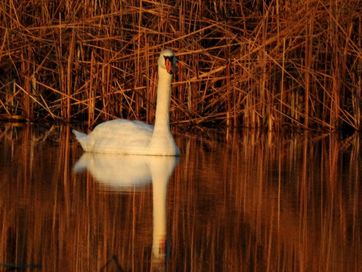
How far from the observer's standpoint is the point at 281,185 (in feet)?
28.4

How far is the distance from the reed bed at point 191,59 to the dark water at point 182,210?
2207 millimetres

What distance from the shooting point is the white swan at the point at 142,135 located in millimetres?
10430

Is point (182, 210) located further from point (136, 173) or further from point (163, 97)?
point (163, 97)

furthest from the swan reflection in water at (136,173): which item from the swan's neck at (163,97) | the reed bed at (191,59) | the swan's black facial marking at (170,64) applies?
the reed bed at (191,59)

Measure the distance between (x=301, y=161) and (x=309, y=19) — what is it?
10.5ft

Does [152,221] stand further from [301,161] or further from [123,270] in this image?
[301,161]

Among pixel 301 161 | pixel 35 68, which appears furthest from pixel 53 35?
pixel 301 161

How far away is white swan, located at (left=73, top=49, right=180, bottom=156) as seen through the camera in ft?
34.2

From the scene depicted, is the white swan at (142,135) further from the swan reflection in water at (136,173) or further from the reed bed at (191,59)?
the reed bed at (191,59)

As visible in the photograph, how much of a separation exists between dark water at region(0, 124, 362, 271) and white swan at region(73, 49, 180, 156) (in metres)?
0.21

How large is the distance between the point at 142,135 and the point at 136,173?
5.05ft

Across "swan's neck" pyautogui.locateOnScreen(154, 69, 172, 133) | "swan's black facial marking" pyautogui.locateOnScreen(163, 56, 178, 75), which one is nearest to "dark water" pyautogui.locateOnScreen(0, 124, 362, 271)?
"swan's neck" pyautogui.locateOnScreen(154, 69, 172, 133)

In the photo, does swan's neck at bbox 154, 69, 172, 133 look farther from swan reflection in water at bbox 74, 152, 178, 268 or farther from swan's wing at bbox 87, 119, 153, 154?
swan reflection in water at bbox 74, 152, 178, 268

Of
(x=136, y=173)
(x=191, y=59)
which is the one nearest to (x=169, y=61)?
(x=136, y=173)
